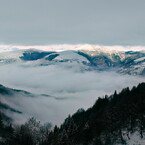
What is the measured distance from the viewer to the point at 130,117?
392 ft

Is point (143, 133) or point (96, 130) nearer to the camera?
point (143, 133)

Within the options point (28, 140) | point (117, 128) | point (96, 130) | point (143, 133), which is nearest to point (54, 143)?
point (28, 140)

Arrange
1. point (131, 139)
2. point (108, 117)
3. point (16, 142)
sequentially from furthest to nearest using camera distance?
1. point (108, 117)
2. point (16, 142)
3. point (131, 139)

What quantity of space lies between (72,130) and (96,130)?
14.1m

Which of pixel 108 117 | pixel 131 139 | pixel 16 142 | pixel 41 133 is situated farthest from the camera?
pixel 41 133

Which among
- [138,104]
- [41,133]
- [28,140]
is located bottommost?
[41,133]

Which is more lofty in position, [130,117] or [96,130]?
[130,117]

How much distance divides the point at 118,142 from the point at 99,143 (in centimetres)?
953

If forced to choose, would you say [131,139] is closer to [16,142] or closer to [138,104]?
[138,104]

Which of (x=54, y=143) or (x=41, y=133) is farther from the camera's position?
(x=41, y=133)

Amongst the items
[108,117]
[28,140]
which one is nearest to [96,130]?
[108,117]

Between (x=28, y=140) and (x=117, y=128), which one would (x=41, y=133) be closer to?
(x=28, y=140)

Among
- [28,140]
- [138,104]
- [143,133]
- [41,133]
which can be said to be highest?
[138,104]

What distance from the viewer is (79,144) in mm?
121062
